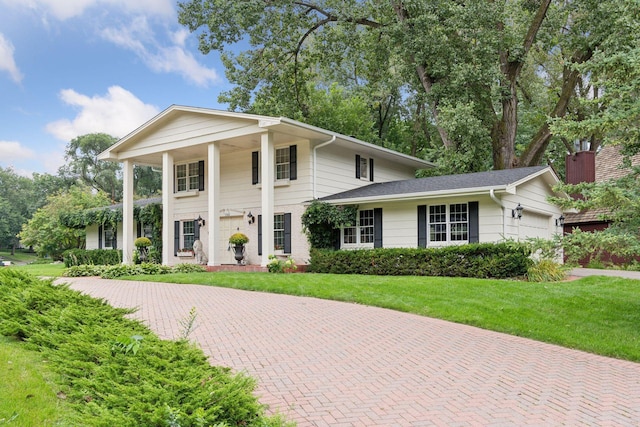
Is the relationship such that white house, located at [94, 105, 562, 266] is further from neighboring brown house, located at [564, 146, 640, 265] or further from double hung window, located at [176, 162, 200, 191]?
neighboring brown house, located at [564, 146, 640, 265]

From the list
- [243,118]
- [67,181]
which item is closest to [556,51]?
[243,118]

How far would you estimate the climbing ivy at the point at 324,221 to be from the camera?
1725cm

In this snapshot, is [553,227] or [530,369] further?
[553,227]

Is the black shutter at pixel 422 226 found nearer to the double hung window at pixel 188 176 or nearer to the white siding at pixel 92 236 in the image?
the double hung window at pixel 188 176

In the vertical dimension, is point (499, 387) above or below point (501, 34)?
below

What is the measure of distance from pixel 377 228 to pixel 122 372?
45.1ft

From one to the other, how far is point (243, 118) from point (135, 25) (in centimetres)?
869

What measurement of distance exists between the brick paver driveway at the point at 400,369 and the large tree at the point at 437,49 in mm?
13192

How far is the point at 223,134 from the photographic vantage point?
58.8ft

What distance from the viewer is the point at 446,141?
870 inches

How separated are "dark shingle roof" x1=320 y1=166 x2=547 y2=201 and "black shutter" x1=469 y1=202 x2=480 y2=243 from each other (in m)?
0.68

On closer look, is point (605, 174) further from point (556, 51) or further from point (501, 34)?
point (501, 34)

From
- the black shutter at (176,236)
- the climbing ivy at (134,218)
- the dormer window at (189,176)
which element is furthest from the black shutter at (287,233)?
the climbing ivy at (134,218)

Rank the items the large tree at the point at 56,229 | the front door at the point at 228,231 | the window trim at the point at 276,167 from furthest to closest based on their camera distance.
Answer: the large tree at the point at 56,229 < the front door at the point at 228,231 < the window trim at the point at 276,167
